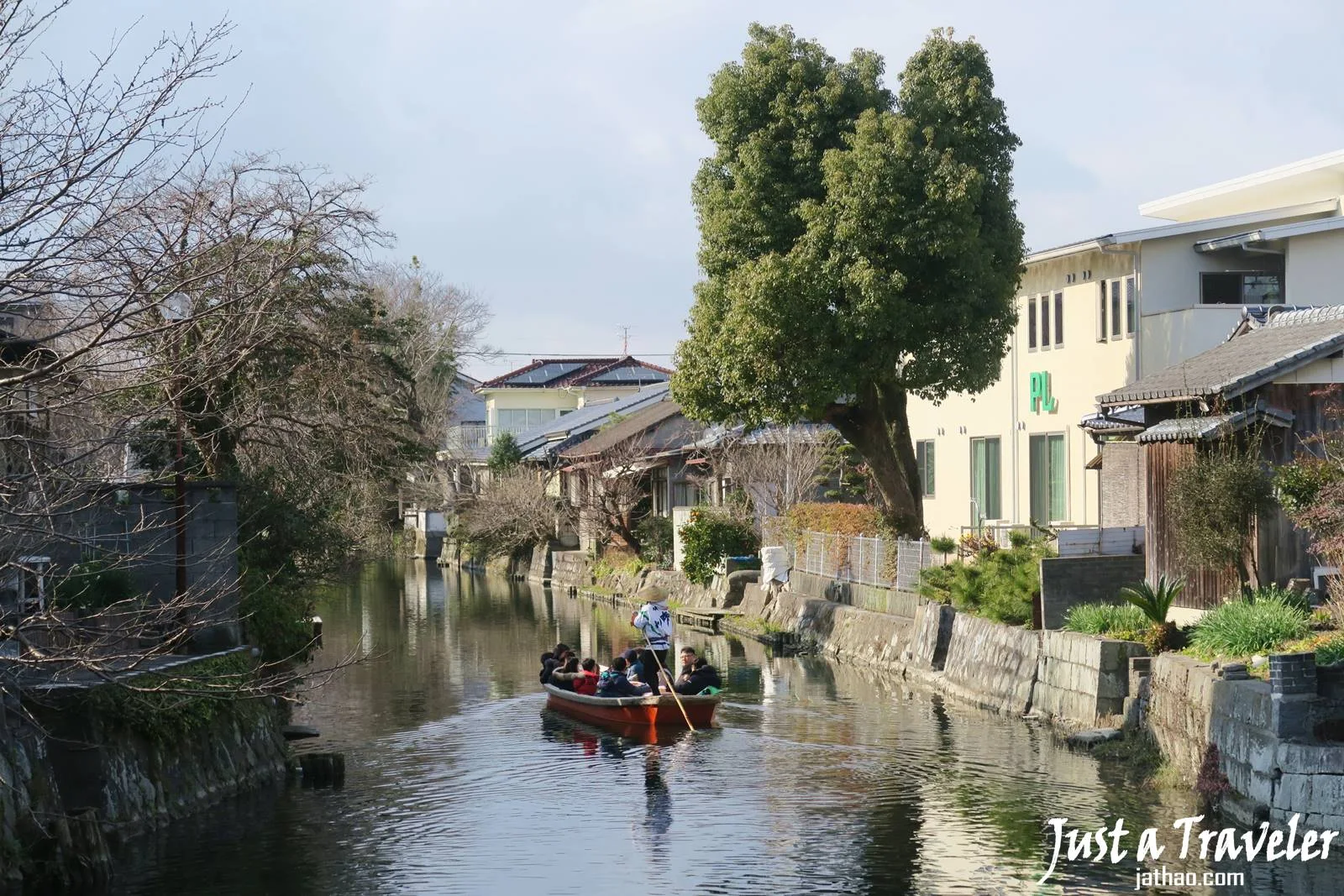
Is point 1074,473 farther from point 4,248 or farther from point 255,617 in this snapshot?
point 4,248

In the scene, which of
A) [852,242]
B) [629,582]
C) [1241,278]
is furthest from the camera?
[629,582]

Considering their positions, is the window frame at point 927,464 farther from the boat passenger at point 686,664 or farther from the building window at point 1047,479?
the boat passenger at point 686,664

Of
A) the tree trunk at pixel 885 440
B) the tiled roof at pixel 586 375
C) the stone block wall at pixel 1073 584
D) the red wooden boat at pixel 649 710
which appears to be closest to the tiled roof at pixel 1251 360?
the stone block wall at pixel 1073 584

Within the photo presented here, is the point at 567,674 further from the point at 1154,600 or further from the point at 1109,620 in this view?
the point at 1154,600

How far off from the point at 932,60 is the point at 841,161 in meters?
3.39

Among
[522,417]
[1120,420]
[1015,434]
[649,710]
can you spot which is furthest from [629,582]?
[522,417]

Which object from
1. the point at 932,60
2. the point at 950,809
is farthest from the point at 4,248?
the point at 932,60

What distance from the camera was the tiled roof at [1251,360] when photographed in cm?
2175

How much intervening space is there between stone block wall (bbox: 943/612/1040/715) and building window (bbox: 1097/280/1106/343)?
8150 mm

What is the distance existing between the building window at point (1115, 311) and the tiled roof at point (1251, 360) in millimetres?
5341

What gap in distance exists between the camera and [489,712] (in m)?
26.4

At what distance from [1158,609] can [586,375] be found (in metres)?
67.6

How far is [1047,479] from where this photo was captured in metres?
33.7

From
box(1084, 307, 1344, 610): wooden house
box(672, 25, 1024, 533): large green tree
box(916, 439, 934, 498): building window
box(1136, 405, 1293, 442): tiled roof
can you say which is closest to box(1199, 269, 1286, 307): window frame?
box(672, 25, 1024, 533): large green tree
